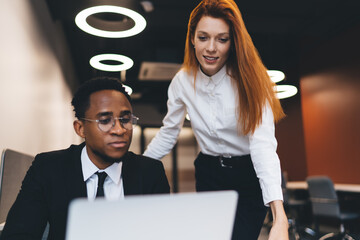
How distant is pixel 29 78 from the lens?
10.1 feet

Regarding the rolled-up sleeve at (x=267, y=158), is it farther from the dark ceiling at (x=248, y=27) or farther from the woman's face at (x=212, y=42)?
the dark ceiling at (x=248, y=27)

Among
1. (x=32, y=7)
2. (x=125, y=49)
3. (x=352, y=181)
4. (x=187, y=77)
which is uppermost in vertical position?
(x=125, y=49)

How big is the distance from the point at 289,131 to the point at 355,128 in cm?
225

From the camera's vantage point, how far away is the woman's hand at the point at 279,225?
3.51 feet

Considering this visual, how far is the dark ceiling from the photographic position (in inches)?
175

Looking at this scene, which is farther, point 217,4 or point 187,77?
point 187,77

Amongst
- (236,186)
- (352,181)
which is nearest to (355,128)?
(352,181)

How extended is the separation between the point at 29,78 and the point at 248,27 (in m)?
3.00

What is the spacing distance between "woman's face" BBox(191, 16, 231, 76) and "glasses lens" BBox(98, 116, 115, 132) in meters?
0.46

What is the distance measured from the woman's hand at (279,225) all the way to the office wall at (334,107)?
4.80 m

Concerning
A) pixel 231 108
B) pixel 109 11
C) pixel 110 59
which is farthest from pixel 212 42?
pixel 110 59

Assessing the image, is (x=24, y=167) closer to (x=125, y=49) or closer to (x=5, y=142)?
(x=5, y=142)

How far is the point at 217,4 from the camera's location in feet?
4.67

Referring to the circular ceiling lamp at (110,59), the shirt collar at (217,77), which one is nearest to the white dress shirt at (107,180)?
the shirt collar at (217,77)
